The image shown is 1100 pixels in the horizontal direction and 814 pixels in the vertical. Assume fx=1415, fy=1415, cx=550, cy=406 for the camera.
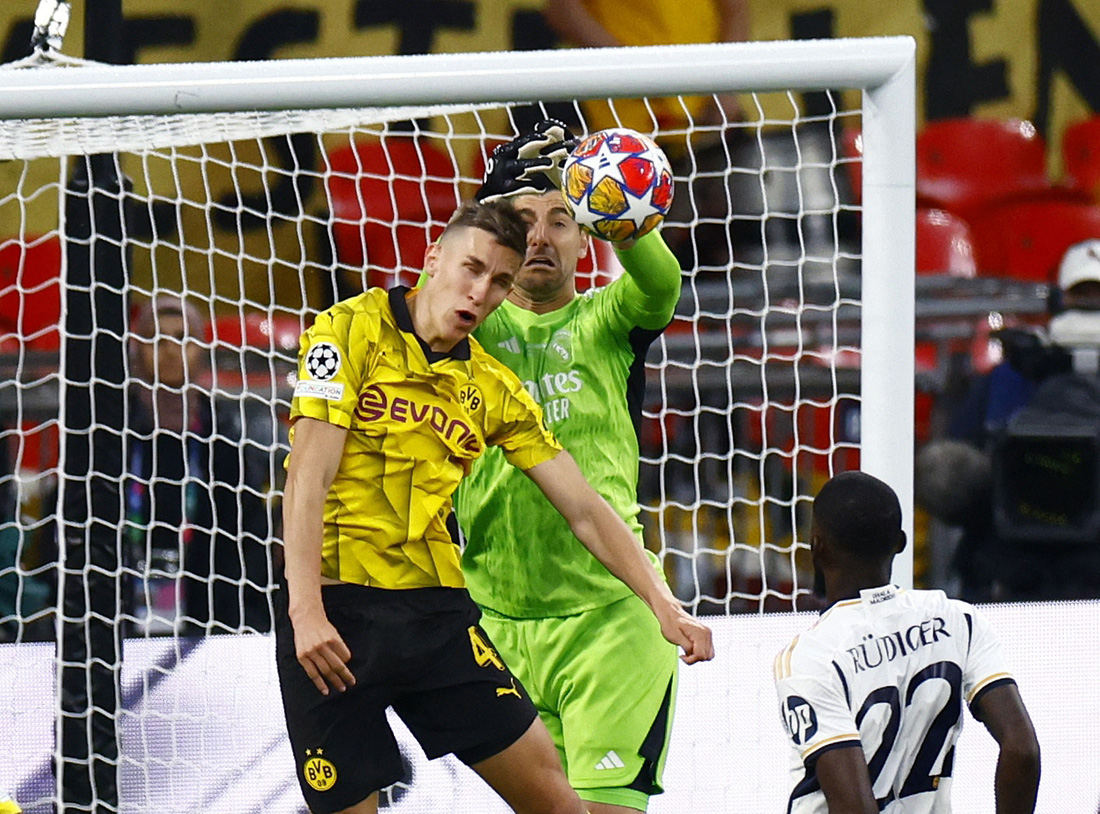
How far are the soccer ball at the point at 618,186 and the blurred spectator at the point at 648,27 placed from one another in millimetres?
5307

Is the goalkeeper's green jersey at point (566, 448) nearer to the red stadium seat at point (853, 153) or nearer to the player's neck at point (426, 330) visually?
the player's neck at point (426, 330)

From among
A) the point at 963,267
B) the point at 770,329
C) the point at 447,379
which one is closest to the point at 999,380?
the point at 770,329

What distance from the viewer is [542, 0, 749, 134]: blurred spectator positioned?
8180mm

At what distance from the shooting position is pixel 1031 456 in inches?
206

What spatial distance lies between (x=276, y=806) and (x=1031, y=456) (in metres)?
3.02

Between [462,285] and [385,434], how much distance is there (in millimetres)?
330

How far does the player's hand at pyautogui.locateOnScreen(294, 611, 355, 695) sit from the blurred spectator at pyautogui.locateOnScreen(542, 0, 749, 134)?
19.4ft

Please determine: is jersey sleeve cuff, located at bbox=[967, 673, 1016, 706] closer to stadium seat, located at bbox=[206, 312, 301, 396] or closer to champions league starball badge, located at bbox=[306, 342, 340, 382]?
champions league starball badge, located at bbox=[306, 342, 340, 382]

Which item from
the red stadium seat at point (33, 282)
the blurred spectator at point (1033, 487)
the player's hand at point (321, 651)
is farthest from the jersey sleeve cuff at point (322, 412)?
the red stadium seat at point (33, 282)

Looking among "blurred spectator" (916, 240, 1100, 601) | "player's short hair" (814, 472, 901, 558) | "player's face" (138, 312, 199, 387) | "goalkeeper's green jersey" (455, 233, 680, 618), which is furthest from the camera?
"blurred spectator" (916, 240, 1100, 601)

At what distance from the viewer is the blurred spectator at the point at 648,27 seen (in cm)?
818

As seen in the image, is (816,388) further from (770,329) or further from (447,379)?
(447,379)

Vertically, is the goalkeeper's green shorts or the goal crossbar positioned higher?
the goal crossbar

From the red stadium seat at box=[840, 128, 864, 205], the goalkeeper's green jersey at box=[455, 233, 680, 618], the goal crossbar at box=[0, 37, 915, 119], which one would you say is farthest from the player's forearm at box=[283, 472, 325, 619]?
the red stadium seat at box=[840, 128, 864, 205]
